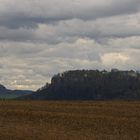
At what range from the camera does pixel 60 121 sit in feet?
140

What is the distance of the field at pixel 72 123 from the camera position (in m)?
33.2

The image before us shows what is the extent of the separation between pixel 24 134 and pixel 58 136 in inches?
101

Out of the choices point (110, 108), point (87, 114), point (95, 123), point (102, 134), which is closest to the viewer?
point (102, 134)

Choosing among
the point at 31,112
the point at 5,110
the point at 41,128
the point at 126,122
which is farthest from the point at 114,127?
the point at 5,110

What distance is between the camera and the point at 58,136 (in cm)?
3269

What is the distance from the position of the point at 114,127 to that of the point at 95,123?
8.59ft

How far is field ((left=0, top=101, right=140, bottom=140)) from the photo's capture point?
3325 cm

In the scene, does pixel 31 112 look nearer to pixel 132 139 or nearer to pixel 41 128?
pixel 41 128

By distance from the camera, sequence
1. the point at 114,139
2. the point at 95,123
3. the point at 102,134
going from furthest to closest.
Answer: the point at 95,123 → the point at 102,134 → the point at 114,139

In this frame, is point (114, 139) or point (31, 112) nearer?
point (114, 139)

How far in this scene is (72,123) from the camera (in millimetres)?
41125

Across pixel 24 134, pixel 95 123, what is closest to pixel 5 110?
pixel 95 123

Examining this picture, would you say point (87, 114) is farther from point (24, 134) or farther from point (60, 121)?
point (24, 134)

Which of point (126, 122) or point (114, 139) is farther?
point (126, 122)
